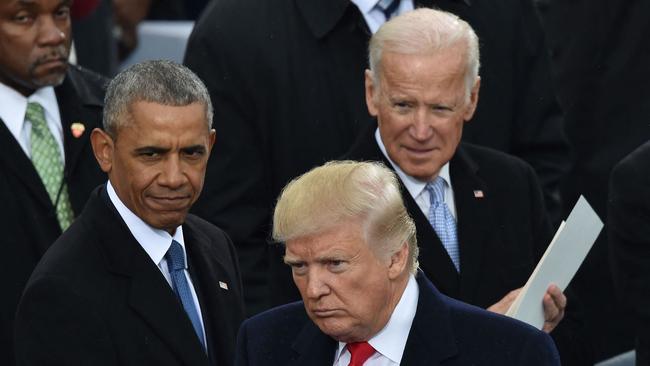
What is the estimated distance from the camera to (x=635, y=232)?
17.6ft

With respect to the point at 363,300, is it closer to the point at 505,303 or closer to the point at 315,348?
the point at 315,348

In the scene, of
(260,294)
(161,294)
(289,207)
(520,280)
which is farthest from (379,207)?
(260,294)

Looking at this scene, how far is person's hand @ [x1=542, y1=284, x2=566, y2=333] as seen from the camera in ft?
16.7

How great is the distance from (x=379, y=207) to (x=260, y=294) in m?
1.73

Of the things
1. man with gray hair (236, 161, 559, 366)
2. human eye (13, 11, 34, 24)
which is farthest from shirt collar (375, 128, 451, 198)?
human eye (13, 11, 34, 24)

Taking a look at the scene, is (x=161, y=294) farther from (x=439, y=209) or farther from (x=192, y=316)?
(x=439, y=209)

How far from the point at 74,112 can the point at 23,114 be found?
0.19 metres

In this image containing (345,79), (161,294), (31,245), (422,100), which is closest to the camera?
(161,294)

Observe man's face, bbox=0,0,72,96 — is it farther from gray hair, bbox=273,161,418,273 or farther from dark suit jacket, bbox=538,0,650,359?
dark suit jacket, bbox=538,0,650,359

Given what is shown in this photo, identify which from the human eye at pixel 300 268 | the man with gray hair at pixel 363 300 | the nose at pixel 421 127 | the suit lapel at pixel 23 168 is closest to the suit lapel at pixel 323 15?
the nose at pixel 421 127

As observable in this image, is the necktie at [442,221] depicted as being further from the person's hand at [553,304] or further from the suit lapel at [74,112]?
the suit lapel at [74,112]

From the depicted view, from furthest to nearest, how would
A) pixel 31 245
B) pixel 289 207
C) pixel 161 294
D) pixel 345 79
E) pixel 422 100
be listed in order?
pixel 345 79 < pixel 31 245 < pixel 422 100 < pixel 161 294 < pixel 289 207

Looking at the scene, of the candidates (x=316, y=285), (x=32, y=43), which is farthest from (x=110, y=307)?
(x=32, y=43)

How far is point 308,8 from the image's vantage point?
614 centimetres
